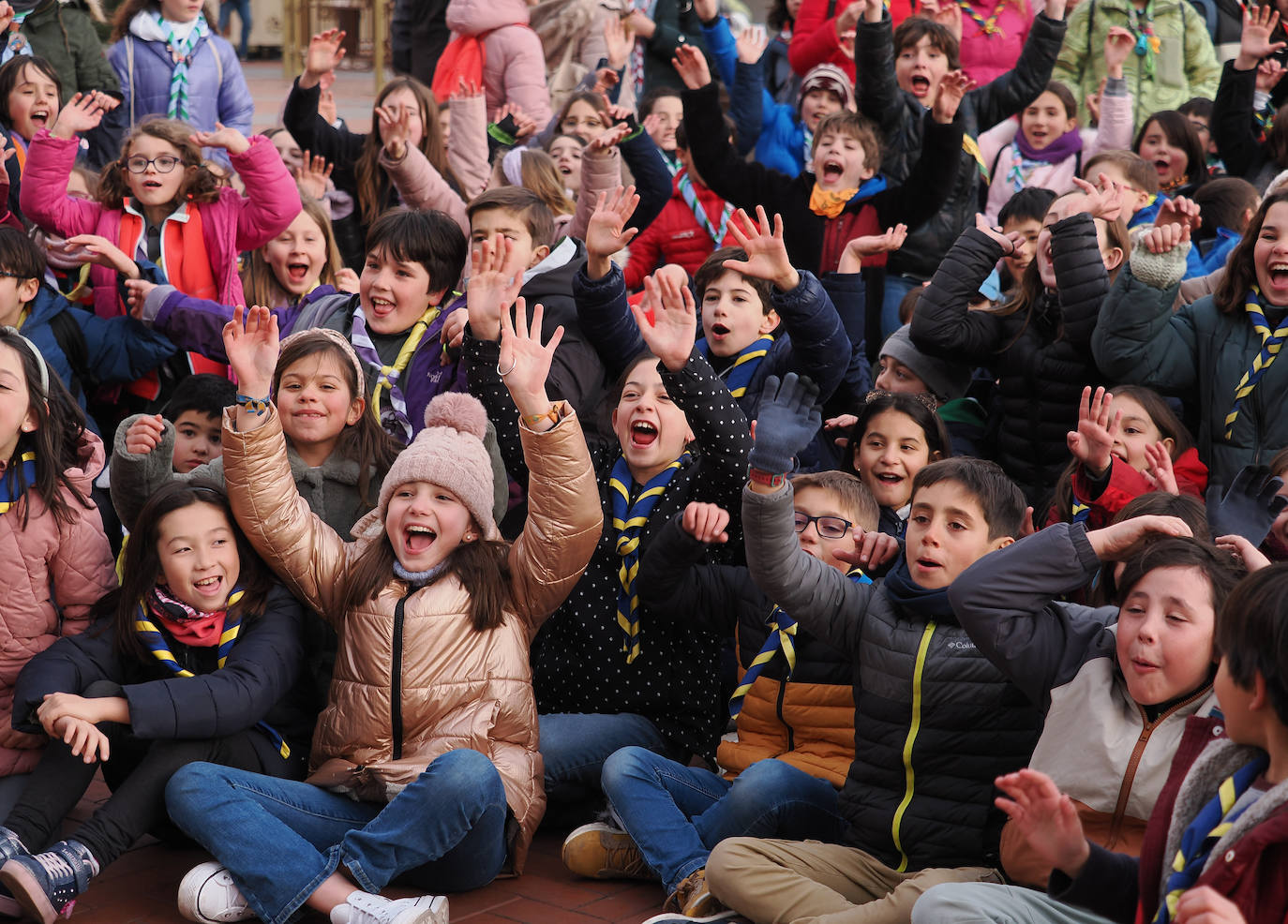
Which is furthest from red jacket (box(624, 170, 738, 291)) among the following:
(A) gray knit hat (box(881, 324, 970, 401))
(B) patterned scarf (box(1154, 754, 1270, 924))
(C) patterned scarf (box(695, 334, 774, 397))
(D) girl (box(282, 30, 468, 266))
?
(B) patterned scarf (box(1154, 754, 1270, 924))

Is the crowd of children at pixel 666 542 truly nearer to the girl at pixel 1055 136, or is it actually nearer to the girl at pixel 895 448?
the girl at pixel 895 448

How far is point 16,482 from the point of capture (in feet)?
13.8

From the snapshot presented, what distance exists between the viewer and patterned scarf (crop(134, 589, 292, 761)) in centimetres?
397

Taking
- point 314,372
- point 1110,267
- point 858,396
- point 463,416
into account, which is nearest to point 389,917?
point 463,416

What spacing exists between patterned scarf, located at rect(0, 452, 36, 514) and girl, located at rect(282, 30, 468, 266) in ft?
9.64

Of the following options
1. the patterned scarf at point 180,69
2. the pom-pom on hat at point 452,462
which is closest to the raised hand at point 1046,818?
the pom-pom on hat at point 452,462

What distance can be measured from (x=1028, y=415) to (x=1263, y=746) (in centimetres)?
274

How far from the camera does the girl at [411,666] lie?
145 inches

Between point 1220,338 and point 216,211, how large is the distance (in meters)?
3.73

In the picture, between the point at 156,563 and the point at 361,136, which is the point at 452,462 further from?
the point at 361,136

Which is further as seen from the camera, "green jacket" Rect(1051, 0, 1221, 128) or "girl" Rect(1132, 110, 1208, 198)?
"green jacket" Rect(1051, 0, 1221, 128)

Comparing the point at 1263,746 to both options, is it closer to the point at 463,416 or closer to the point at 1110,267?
the point at 463,416

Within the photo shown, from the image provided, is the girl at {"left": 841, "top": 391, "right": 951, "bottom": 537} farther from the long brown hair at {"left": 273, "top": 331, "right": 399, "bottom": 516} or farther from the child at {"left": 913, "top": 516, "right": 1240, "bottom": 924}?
the long brown hair at {"left": 273, "top": 331, "right": 399, "bottom": 516}

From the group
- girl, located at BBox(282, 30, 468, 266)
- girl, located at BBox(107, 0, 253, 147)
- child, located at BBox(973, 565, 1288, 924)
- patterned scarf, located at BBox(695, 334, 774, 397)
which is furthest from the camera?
girl, located at BBox(107, 0, 253, 147)
